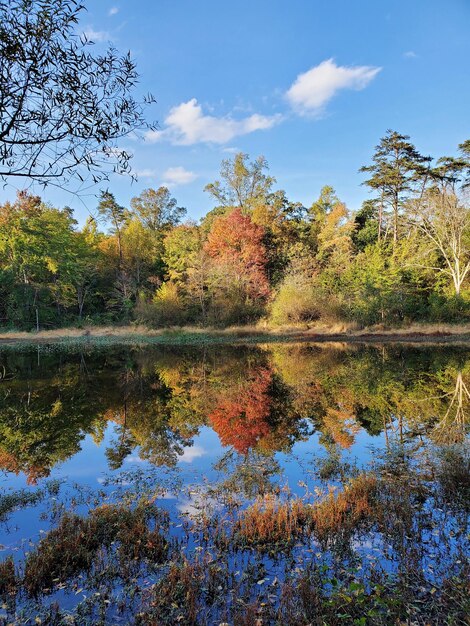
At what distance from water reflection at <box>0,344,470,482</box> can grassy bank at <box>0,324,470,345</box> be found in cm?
755

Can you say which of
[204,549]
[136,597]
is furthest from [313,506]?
[136,597]

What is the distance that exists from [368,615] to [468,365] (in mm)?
16960

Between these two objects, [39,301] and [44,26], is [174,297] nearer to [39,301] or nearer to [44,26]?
[39,301]

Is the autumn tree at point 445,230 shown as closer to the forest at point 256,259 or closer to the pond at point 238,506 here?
the forest at point 256,259

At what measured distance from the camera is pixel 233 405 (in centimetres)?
1241

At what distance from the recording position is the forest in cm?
3238

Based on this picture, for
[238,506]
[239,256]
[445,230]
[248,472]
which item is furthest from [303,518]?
[239,256]

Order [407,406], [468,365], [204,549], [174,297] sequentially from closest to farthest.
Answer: [204,549] → [407,406] → [468,365] → [174,297]

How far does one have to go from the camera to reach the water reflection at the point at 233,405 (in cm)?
882

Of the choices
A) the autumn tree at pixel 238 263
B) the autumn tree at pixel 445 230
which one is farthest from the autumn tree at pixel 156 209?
the autumn tree at pixel 445 230

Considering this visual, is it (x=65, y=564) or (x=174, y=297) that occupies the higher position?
(x=174, y=297)

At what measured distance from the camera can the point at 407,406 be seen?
11.2m

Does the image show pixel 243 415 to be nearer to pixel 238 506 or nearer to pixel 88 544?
pixel 238 506

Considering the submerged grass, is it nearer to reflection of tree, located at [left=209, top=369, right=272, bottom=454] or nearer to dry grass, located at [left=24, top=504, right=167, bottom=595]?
dry grass, located at [left=24, top=504, right=167, bottom=595]
